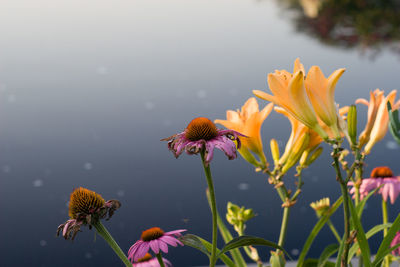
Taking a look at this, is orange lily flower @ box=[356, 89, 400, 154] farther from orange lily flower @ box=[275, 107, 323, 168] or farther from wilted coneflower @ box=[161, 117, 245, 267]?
wilted coneflower @ box=[161, 117, 245, 267]

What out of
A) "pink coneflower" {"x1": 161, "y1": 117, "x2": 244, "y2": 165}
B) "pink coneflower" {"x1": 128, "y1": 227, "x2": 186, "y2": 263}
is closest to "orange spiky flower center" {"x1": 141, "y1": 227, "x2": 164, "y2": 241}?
"pink coneflower" {"x1": 128, "y1": 227, "x2": 186, "y2": 263}

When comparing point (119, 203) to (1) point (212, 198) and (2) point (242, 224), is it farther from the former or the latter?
(2) point (242, 224)

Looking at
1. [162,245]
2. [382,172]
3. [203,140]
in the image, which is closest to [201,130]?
[203,140]

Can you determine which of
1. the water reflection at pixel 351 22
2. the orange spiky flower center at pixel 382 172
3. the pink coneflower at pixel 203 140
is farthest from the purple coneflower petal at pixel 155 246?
the water reflection at pixel 351 22

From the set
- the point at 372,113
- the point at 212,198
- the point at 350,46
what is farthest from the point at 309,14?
the point at 212,198

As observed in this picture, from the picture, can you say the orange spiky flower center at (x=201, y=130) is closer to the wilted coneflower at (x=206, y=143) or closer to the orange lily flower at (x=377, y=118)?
the wilted coneflower at (x=206, y=143)

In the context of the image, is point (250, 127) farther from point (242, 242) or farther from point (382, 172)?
point (382, 172)
